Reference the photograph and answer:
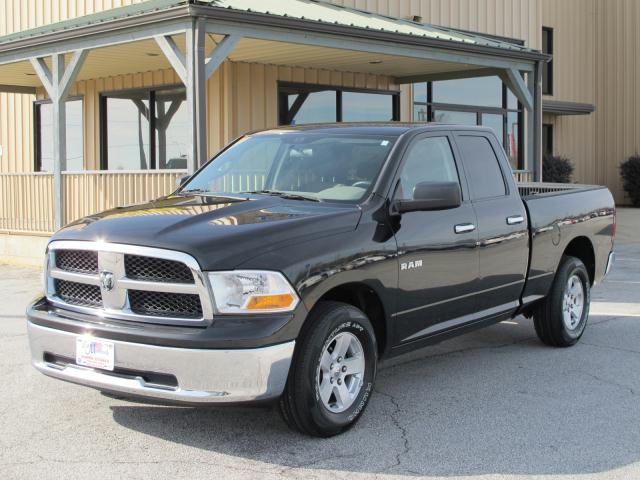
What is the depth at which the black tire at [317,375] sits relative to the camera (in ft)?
15.2

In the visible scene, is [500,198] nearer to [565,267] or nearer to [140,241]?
[565,267]

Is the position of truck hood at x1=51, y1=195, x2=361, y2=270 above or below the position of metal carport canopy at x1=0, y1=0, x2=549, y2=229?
below

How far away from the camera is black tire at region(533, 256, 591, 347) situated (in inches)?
286

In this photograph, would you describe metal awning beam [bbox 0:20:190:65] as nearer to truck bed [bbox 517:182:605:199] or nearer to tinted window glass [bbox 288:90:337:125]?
tinted window glass [bbox 288:90:337:125]

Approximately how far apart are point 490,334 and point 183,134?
830cm

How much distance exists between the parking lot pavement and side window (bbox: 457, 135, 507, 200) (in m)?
1.41

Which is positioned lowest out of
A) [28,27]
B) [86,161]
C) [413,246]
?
[413,246]

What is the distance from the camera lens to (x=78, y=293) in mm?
4969

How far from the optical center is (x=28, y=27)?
1697 cm

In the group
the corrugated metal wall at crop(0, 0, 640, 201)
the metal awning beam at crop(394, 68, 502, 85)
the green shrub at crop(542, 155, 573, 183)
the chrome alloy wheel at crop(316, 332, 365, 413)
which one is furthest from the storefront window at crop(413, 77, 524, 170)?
the chrome alloy wheel at crop(316, 332, 365, 413)

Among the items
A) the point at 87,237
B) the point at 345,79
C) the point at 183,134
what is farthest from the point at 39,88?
the point at 87,237

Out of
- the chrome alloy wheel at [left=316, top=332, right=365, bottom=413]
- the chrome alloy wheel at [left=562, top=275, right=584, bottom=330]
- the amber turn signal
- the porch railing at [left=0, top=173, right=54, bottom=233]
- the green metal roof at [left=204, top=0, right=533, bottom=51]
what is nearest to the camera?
the amber turn signal

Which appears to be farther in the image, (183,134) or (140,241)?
(183,134)

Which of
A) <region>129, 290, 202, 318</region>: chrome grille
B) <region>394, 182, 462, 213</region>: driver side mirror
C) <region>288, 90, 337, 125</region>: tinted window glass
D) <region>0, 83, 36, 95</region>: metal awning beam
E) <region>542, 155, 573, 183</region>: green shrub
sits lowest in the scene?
<region>129, 290, 202, 318</region>: chrome grille
